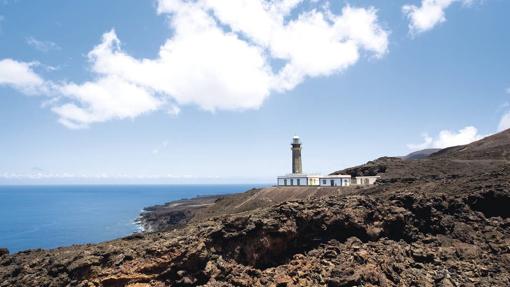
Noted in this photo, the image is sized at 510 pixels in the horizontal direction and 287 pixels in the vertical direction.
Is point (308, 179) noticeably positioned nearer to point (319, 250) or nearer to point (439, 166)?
point (439, 166)

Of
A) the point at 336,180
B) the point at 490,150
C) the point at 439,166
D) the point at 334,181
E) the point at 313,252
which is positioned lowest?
the point at 313,252

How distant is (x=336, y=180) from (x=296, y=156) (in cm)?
1132

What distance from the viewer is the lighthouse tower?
2286 inches

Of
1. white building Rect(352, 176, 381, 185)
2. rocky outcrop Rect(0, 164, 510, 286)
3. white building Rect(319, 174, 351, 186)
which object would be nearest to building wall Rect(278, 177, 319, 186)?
white building Rect(319, 174, 351, 186)

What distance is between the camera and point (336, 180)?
47969 millimetres

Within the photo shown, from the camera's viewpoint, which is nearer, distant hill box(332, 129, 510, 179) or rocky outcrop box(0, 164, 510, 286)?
rocky outcrop box(0, 164, 510, 286)

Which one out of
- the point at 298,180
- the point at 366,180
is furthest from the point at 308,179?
the point at 366,180

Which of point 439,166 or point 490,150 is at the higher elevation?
point 490,150

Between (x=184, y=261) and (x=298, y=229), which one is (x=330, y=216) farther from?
(x=184, y=261)

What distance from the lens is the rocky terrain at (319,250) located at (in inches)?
831

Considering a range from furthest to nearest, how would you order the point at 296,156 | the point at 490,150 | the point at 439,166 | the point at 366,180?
the point at 296,156
the point at 490,150
the point at 366,180
the point at 439,166

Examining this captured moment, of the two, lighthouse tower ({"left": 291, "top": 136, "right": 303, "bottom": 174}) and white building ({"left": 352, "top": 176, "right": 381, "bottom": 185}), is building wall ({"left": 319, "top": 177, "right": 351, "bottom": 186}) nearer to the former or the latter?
white building ({"left": 352, "top": 176, "right": 381, "bottom": 185})

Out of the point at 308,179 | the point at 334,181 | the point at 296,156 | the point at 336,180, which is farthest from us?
the point at 296,156

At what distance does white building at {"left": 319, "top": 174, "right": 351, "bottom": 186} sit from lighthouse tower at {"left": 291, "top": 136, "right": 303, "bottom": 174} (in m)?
8.71
